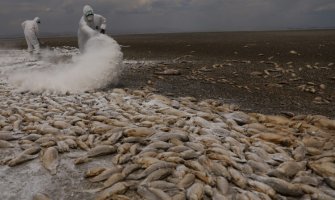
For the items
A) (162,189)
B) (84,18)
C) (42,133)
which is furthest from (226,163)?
(84,18)

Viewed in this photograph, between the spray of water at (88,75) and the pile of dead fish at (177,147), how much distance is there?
7.85ft

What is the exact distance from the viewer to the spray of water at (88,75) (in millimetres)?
11661

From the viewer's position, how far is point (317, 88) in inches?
492

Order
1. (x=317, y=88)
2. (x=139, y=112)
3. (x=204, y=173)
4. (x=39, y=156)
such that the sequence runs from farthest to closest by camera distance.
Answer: (x=317, y=88) → (x=139, y=112) → (x=39, y=156) → (x=204, y=173)

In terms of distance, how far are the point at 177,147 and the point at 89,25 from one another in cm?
893

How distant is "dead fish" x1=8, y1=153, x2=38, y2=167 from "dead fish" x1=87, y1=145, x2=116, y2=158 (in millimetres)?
1015

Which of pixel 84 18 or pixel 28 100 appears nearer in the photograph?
pixel 28 100

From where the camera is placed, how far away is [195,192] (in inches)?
193

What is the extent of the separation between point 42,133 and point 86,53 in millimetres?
6678

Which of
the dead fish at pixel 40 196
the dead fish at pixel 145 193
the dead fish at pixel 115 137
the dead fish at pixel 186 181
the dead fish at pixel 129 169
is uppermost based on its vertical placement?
the dead fish at pixel 115 137

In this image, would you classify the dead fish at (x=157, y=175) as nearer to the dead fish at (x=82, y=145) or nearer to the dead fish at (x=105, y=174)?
the dead fish at (x=105, y=174)

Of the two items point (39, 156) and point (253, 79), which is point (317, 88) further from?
point (39, 156)

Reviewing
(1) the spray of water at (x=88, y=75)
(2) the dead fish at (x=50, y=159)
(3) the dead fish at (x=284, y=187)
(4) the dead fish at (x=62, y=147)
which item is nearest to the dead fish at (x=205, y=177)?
(3) the dead fish at (x=284, y=187)

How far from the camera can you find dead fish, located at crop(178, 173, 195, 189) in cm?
516
